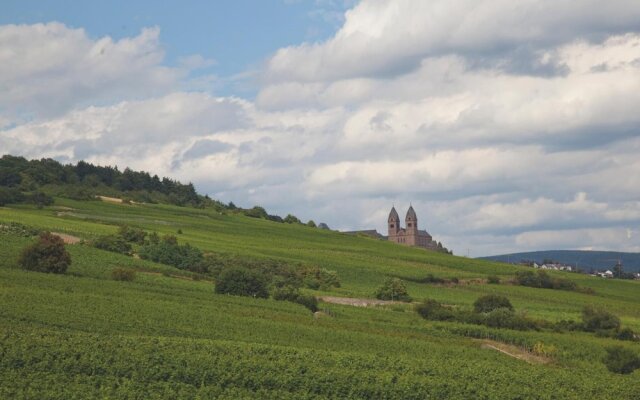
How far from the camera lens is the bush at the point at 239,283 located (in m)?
75.7

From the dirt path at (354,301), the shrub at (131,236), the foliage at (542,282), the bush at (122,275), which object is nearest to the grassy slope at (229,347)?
the bush at (122,275)

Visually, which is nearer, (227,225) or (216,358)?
(216,358)

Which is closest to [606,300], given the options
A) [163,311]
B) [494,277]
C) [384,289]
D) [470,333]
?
[494,277]

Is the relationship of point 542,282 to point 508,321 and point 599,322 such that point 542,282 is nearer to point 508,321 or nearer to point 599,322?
point 599,322

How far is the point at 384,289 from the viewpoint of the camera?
93062 mm

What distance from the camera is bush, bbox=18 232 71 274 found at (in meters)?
71.6

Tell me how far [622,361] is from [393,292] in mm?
38789

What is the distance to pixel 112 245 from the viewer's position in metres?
99.3

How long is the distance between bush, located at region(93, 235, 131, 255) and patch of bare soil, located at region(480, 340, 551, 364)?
5087 centimetres

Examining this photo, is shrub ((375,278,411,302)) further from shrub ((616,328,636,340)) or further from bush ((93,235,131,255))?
bush ((93,235,131,255))

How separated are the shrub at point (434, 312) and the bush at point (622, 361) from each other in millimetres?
18505

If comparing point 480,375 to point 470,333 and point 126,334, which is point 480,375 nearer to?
point 126,334

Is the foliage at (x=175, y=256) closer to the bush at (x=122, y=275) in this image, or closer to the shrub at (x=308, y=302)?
the bush at (x=122, y=275)

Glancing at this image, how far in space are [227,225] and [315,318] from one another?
10216cm
